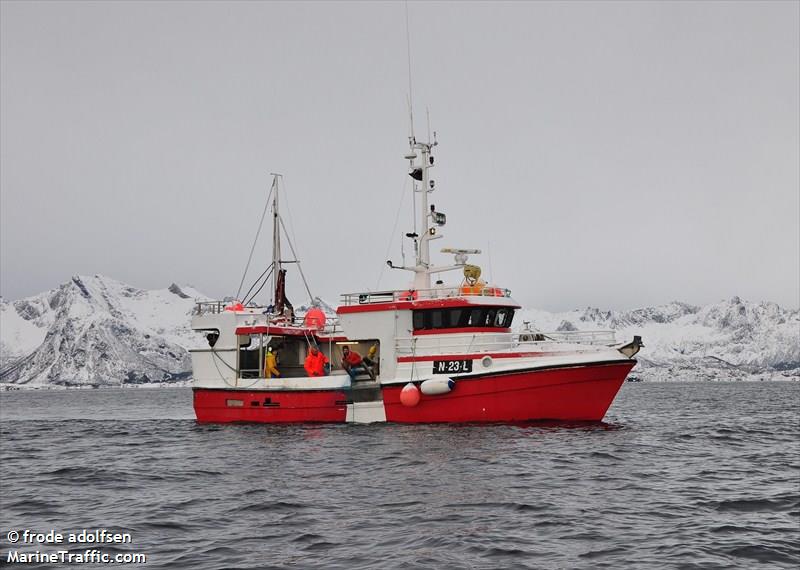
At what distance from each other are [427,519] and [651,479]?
22.2 feet

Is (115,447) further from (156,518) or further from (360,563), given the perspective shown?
(360,563)

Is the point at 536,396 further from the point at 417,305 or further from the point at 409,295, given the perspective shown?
the point at 409,295

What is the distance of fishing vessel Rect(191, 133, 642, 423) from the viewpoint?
27734mm

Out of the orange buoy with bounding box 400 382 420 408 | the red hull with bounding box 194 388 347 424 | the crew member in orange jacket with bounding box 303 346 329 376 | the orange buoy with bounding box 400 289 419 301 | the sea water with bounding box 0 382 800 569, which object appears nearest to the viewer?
the sea water with bounding box 0 382 800 569

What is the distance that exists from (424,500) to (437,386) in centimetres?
1296

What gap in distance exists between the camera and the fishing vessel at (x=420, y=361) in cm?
2773

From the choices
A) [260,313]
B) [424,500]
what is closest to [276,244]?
[260,313]

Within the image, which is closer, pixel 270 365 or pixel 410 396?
pixel 410 396

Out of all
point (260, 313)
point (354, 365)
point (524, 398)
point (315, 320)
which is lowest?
point (524, 398)

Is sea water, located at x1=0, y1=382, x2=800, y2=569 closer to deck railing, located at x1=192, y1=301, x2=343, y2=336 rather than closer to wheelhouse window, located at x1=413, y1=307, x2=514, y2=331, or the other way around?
wheelhouse window, located at x1=413, y1=307, x2=514, y2=331

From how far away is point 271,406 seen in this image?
32.3 metres

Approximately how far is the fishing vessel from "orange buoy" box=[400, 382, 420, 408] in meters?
0.04

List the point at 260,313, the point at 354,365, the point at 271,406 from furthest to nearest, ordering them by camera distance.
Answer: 1. the point at 260,313
2. the point at 271,406
3. the point at 354,365

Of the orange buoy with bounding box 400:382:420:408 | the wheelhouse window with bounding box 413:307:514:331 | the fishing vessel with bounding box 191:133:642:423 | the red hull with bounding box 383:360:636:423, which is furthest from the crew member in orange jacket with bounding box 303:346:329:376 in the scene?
the red hull with bounding box 383:360:636:423
